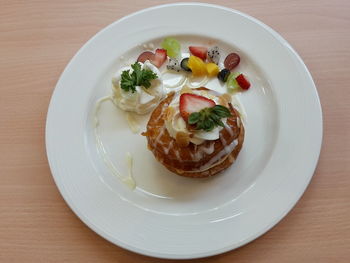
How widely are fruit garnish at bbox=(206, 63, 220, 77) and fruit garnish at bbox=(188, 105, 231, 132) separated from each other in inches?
18.2

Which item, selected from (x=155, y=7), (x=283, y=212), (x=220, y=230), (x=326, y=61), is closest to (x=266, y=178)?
(x=283, y=212)

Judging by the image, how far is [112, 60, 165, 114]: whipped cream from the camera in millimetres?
1950

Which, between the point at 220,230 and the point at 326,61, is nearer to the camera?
the point at 220,230

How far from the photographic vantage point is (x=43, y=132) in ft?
6.56

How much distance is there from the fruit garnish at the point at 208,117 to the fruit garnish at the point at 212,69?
0.46 metres

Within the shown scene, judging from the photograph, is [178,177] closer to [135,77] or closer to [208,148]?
[208,148]

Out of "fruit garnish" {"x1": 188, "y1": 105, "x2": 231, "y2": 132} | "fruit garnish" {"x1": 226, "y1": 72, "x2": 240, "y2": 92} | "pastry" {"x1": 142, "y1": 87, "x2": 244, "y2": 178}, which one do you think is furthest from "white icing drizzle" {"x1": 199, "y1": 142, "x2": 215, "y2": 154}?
"fruit garnish" {"x1": 226, "y1": 72, "x2": 240, "y2": 92}

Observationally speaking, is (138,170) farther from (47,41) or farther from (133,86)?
(47,41)

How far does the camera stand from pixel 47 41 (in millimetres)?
2189

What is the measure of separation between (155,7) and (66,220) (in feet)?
4.08

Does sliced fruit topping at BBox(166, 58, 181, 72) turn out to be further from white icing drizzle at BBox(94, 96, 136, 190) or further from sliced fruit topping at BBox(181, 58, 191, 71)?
white icing drizzle at BBox(94, 96, 136, 190)

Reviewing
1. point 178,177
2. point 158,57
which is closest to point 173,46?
point 158,57

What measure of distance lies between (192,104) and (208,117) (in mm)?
107

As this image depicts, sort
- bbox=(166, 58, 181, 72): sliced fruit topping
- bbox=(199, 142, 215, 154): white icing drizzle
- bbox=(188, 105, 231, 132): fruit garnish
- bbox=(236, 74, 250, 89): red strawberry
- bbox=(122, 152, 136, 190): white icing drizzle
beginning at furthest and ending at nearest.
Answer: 1. bbox=(166, 58, 181, 72): sliced fruit topping
2. bbox=(236, 74, 250, 89): red strawberry
3. bbox=(122, 152, 136, 190): white icing drizzle
4. bbox=(199, 142, 215, 154): white icing drizzle
5. bbox=(188, 105, 231, 132): fruit garnish
